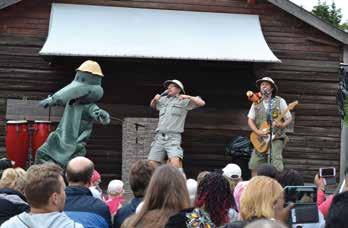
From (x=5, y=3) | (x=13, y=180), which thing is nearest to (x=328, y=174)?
(x=13, y=180)

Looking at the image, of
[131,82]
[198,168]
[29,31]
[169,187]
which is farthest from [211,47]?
[169,187]

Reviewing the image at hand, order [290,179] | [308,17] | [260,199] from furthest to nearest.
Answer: [308,17] < [290,179] < [260,199]

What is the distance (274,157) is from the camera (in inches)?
352

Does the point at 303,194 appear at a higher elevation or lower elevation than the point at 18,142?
higher

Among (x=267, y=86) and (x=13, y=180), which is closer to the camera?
(x=13, y=180)

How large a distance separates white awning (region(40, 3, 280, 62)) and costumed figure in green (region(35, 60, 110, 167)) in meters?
1.43

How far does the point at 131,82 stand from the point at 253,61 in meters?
2.34

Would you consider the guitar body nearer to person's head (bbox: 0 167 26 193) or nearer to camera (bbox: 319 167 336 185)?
camera (bbox: 319 167 336 185)

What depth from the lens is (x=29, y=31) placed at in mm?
11102

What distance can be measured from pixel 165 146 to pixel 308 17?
4.10 meters

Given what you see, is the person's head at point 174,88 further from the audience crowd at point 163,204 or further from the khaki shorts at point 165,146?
the audience crowd at point 163,204

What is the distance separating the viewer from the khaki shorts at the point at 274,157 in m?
8.91

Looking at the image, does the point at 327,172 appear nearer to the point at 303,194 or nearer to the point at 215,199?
the point at 215,199

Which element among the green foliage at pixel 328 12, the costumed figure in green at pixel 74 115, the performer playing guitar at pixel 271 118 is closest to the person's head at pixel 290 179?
the costumed figure in green at pixel 74 115
